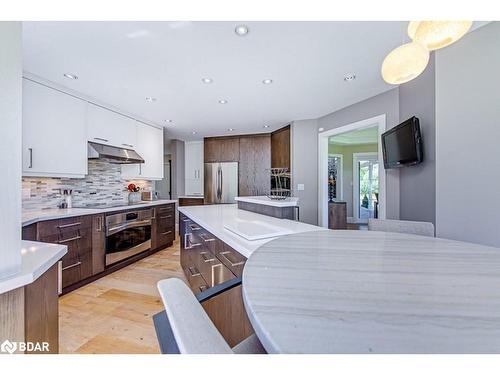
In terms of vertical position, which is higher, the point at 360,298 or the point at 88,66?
the point at 88,66

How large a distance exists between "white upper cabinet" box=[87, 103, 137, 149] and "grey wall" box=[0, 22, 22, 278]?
2.46 meters

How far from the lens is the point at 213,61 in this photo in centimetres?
205

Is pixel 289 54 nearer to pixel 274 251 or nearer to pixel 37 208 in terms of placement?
pixel 274 251

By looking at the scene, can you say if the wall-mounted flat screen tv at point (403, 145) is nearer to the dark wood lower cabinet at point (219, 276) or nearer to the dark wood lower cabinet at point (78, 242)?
the dark wood lower cabinet at point (219, 276)

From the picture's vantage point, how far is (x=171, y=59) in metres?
2.02

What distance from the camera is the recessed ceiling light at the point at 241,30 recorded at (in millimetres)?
1597

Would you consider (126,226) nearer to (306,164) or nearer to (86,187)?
(86,187)

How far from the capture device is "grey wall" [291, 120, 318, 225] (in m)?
4.10

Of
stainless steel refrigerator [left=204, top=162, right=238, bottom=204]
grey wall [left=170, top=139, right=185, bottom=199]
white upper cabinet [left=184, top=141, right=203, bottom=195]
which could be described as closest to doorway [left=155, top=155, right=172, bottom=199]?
grey wall [left=170, top=139, right=185, bottom=199]

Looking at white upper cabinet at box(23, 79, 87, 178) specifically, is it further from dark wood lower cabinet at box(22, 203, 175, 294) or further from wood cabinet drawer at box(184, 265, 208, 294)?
wood cabinet drawer at box(184, 265, 208, 294)

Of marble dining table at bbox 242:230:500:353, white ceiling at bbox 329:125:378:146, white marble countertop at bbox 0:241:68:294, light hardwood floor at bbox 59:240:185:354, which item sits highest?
white ceiling at bbox 329:125:378:146

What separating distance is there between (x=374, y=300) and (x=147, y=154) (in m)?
4.15
